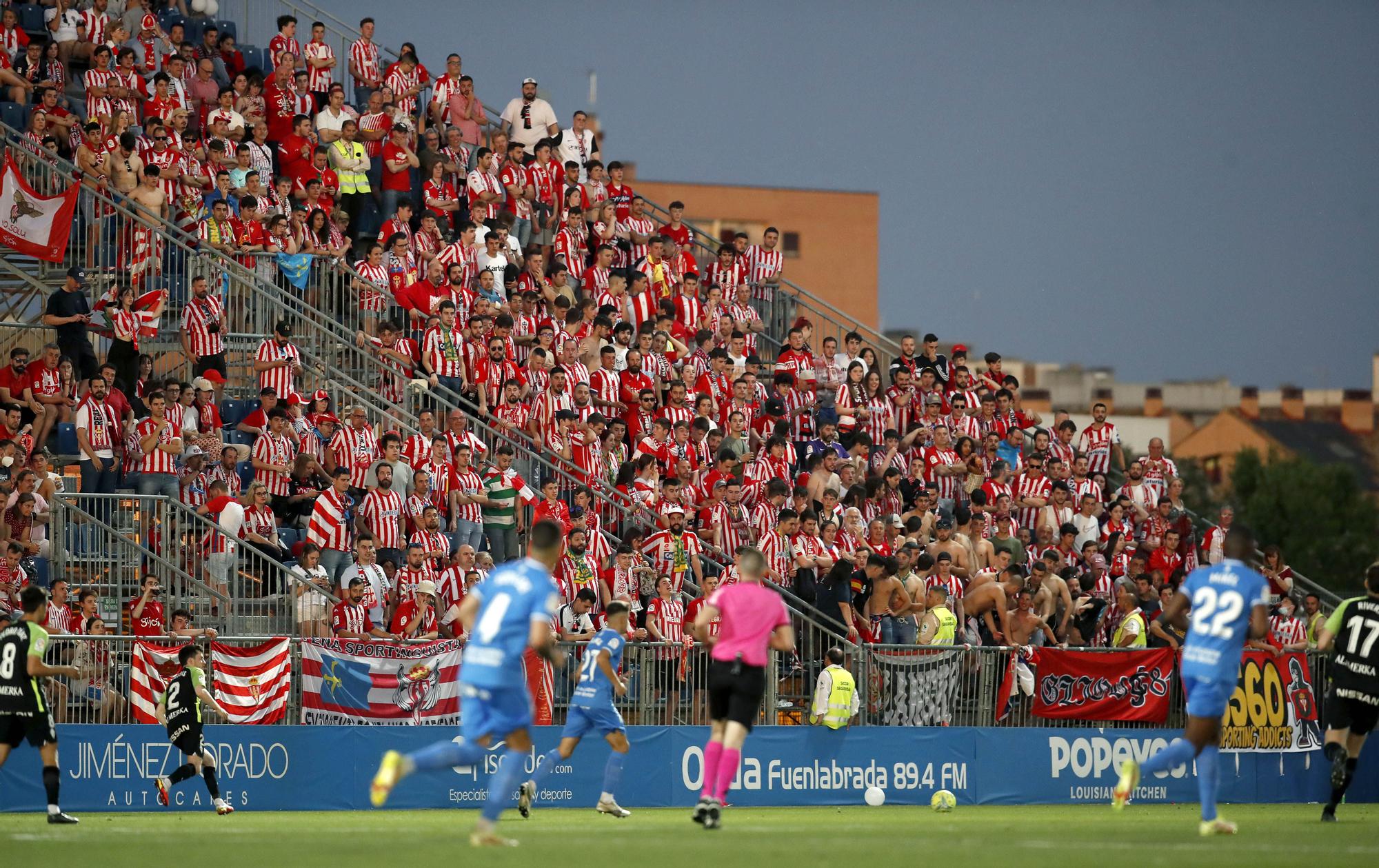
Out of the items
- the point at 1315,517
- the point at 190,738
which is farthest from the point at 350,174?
the point at 1315,517

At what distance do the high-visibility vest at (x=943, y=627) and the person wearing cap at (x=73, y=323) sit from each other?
1076 cm

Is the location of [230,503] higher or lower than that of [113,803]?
higher

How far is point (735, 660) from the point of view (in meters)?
13.5

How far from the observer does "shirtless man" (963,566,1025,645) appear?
909 inches

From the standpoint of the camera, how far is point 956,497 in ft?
85.5

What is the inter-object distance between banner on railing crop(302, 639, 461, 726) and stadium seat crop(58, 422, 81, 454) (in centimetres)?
418

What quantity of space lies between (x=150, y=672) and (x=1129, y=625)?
13.0 metres

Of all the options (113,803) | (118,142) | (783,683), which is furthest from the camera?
(118,142)

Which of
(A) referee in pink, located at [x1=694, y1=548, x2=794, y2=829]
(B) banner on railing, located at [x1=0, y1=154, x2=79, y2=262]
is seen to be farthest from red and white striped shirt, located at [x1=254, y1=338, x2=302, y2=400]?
(A) referee in pink, located at [x1=694, y1=548, x2=794, y2=829]

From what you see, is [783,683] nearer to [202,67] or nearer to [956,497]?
[956,497]

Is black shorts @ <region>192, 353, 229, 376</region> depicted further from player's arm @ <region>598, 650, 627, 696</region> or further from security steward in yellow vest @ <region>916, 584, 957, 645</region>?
security steward in yellow vest @ <region>916, 584, 957, 645</region>

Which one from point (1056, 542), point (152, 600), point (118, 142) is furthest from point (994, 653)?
point (118, 142)

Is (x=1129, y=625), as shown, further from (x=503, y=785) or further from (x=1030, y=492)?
(x=503, y=785)

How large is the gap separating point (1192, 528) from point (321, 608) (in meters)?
14.3
